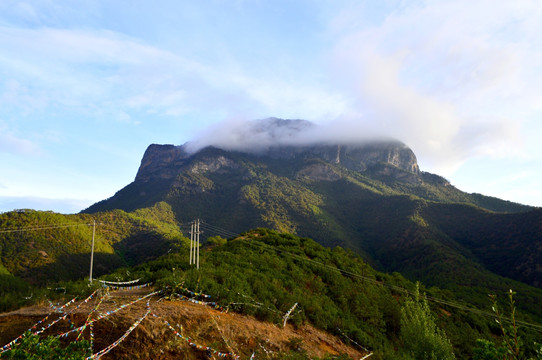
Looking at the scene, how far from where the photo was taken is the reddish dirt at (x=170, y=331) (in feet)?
28.3

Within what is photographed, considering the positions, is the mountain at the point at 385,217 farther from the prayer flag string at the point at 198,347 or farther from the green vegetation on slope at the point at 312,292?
the prayer flag string at the point at 198,347

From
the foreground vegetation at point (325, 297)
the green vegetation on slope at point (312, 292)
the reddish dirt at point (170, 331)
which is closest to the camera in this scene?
the reddish dirt at point (170, 331)

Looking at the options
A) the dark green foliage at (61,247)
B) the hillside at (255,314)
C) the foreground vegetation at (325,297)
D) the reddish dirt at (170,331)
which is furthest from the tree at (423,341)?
the dark green foliage at (61,247)

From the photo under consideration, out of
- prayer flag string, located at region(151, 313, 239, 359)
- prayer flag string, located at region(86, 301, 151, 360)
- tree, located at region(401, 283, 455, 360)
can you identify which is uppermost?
prayer flag string, located at region(86, 301, 151, 360)

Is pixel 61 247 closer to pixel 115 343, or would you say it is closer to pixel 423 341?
pixel 115 343

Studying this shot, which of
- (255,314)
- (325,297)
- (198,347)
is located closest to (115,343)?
(198,347)

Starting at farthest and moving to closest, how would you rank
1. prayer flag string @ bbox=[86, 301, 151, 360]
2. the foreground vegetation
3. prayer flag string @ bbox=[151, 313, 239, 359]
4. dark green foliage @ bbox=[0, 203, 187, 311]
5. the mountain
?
the mountain < dark green foliage @ bbox=[0, 203, 187, 311] < the foreground vegetation < prayer flag string @ bbox=[151, 313, 239, 359] < prayer flag string @ bbox=[86, 301, 151, 360]

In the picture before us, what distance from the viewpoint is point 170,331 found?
30.1 ft

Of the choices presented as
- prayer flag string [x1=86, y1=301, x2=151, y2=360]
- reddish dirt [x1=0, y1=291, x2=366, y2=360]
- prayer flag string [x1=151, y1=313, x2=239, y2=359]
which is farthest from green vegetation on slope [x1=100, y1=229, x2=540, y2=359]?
prayer flag string [x1=86, y1=301, x2=151, y2=360]

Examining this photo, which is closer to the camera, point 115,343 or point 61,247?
point 115,343

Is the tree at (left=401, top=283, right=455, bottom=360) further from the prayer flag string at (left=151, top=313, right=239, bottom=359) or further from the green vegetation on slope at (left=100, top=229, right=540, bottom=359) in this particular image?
the prayer flag string at (left=151, top=313, right=239, bottom=359)

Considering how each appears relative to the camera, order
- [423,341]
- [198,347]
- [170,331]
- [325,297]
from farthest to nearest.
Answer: [325,297]
[423,341]
[170,331]
[198,347]

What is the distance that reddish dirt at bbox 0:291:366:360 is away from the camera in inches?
340

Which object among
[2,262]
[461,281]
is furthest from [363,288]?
[2,262]
